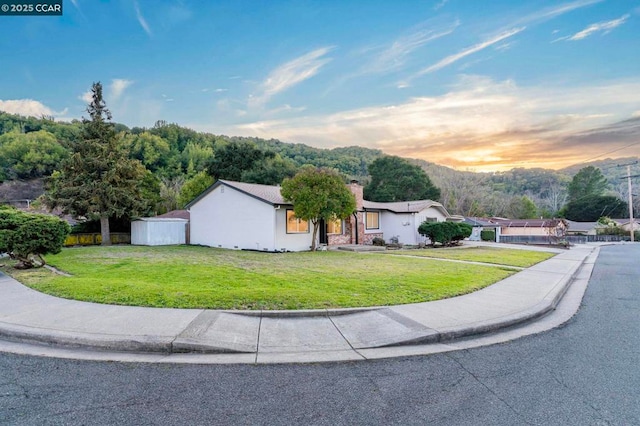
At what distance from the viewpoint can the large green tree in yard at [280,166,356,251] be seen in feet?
54.2

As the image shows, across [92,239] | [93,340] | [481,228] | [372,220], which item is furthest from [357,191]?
[481,228]

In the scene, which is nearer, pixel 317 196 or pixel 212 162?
pixel 317 196

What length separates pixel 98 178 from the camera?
72.5 feet

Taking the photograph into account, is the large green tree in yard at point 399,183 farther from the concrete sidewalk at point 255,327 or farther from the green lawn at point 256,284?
the concrete sidewalk at point 255,327

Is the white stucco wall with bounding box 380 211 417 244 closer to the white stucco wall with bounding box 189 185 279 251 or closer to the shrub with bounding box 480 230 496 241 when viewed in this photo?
the white stucco wall with bounding box 189 185 279 251

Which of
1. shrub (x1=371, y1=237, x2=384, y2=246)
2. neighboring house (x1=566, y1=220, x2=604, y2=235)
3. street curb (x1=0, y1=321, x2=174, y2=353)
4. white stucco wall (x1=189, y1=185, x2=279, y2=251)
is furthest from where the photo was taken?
neighboring house (x1=566, y1=220, x2=604, y2=235)

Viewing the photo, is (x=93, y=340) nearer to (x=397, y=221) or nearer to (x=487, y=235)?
(x=397, y=221)

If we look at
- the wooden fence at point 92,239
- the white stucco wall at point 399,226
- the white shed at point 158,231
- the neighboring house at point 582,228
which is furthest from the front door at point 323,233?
the neighboring house at point 582,228

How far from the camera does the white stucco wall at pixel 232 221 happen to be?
17.5m

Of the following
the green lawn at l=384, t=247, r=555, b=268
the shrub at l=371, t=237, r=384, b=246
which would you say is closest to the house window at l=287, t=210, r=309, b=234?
the green lawn at l=384, t=247, r=555, b=268

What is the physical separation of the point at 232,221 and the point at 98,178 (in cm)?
1050

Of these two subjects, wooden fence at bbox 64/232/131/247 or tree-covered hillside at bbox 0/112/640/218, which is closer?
wooden fence at bbox 64/232/131/247

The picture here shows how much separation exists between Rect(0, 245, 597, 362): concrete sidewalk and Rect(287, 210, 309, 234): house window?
12.0 meters

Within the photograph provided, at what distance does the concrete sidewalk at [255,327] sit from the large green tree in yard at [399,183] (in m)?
40.6
